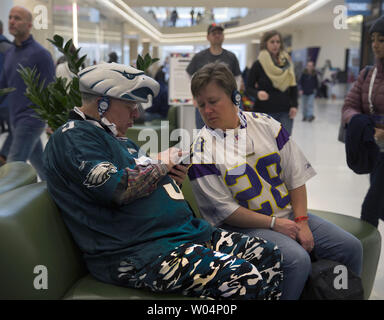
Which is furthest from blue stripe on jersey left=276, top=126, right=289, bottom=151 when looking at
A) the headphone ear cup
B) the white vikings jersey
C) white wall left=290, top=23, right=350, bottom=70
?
white wall left=290, top=23, right=350, bottom=70

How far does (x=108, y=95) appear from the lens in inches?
63.6

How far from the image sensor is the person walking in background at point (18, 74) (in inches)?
145

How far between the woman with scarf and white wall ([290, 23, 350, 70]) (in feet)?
57.8

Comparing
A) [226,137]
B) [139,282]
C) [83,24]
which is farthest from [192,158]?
[83,24]

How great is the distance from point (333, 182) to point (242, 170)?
367 centimetres

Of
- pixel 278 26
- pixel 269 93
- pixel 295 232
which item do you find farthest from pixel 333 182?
pixel 278 26

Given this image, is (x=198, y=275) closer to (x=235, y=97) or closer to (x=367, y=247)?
(x=235, y=97)

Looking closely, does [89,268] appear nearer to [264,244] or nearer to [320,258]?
[264,244]

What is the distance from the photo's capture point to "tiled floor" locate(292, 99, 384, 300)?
4211 mm

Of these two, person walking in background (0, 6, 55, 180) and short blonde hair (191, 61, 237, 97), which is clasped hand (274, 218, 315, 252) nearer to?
short blonde hair (191, 61, 237, 97)

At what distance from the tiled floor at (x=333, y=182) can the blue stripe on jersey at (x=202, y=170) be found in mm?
1321

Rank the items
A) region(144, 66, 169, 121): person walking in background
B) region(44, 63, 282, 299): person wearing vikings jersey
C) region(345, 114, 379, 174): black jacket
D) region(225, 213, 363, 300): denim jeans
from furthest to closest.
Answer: region(144, 66, 169, 121): person walking in background
region(345, 114, 379, 174): black jacket
region(225, 213, 363, 300): denim jeans
region(44, 63, 282, 299): person wearing vikings jersey

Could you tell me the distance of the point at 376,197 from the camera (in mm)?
2795

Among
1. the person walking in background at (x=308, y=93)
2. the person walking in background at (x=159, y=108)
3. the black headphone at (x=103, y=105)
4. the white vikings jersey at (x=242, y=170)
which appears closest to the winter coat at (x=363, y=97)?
the white vikings jersey at (x=242, y=170)
